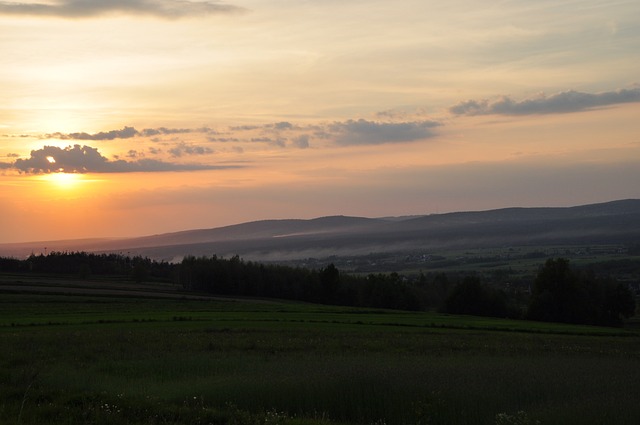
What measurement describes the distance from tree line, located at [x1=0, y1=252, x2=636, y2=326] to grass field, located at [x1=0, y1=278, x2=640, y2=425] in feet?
137

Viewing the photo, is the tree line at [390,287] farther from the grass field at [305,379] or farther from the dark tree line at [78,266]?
the grass field at [305,379]

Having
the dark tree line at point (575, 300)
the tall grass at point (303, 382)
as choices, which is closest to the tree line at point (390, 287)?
the dark tree line at point (575, 300)

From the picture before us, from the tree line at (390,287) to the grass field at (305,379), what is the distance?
137 feet

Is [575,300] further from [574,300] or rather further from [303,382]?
[303,382]

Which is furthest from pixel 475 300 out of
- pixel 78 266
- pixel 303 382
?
pixel 78 266

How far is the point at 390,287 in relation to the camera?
89438 millimetres

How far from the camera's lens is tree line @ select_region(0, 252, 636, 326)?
75188 mm

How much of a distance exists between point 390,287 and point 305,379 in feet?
236

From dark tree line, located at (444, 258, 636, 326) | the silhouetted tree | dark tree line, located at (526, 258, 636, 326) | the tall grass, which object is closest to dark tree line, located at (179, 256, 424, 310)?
the silhouetted tree

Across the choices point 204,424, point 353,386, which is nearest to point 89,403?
point 204,424

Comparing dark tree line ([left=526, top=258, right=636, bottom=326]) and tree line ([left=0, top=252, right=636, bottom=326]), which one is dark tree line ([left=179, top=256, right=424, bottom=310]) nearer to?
tree line ([left=0, top=252, right=636, bottom=326])

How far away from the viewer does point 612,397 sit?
16.4 metres

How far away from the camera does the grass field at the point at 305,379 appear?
15.1 meters

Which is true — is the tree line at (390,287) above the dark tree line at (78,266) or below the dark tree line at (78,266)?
below
